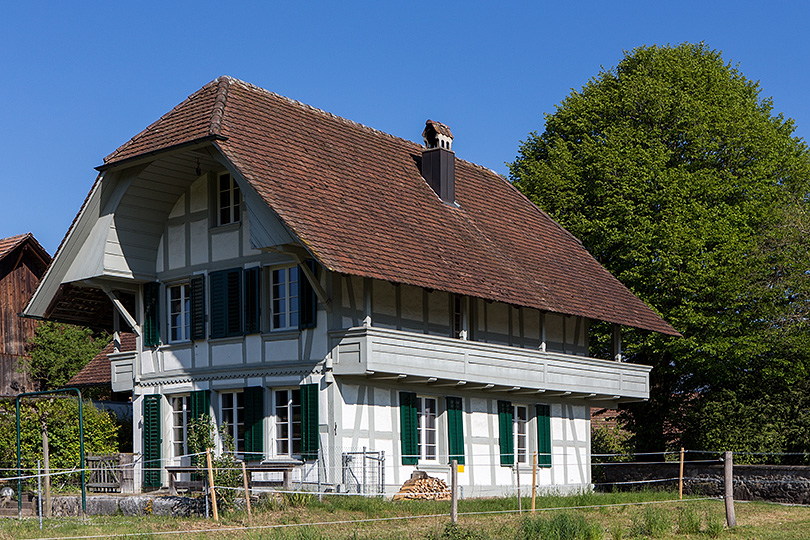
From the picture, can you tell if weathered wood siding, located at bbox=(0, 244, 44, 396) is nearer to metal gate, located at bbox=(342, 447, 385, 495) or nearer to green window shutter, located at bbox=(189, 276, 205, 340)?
green window shutter, located at bbox=(189, 276, 205, 340)

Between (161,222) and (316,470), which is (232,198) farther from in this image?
(316,470)

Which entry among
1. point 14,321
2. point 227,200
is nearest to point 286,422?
point 227,200

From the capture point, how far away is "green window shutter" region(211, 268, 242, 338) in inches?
1036

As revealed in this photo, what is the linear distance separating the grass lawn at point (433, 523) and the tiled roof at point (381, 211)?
463 centimetres

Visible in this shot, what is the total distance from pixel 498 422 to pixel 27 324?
22.1m

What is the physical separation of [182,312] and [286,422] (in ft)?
14.4

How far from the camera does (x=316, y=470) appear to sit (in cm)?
2419

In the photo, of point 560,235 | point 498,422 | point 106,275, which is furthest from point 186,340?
point 560,235

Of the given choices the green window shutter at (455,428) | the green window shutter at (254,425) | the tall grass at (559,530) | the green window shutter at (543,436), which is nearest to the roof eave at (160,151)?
the green window shutter at (254,425)

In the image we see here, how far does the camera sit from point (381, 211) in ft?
87.7

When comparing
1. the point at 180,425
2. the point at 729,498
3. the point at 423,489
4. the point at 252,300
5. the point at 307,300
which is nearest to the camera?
the point at 729,498

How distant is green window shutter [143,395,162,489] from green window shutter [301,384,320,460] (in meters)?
4.69

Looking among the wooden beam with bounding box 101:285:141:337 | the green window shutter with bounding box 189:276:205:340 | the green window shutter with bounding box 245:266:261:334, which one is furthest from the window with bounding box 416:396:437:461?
the wooden beam with bounding box 101:285:141:337

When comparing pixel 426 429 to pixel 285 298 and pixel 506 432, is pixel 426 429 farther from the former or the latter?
pixel 285 298
